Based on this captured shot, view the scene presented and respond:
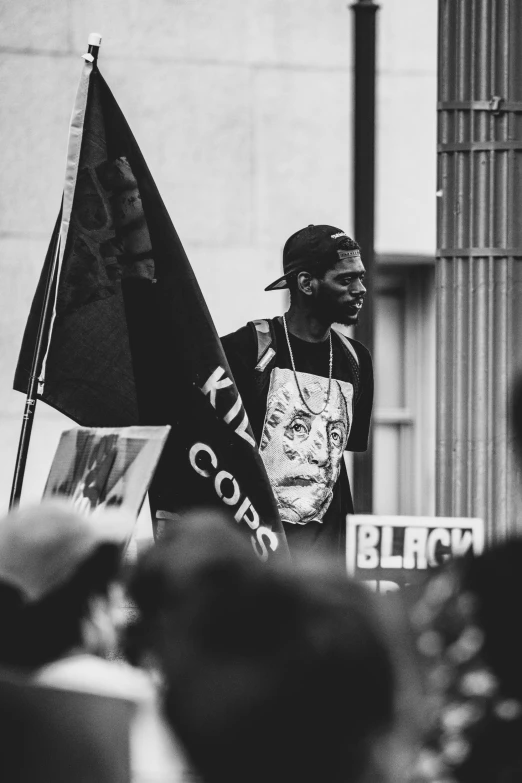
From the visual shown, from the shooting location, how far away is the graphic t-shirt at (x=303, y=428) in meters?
5.52

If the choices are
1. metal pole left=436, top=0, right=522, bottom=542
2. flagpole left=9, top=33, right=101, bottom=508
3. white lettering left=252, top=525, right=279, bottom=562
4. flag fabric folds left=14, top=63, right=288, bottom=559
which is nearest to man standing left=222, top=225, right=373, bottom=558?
white lettering left=252, top=525, right=279, bottom=562

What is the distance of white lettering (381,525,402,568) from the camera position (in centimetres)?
445

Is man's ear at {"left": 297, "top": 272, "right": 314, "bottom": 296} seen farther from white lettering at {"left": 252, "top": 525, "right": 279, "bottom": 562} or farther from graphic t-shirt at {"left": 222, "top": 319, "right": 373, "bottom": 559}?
white lettering at {"left": 252, "top": 525, "right": 279, "bottom": 562}

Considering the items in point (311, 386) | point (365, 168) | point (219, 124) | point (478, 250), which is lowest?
point (311, 386)

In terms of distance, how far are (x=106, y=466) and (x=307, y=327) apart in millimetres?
1753

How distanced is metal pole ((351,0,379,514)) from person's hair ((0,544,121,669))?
3802mm

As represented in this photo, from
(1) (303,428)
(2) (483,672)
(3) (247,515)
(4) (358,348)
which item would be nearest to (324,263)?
(4) (358,348)

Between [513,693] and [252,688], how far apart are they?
1.68ft

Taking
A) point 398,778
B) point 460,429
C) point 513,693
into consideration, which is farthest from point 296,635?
point 460,429

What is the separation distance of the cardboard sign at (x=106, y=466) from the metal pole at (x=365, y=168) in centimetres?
204

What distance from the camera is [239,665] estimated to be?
1.82 m

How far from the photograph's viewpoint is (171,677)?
73.7 inches

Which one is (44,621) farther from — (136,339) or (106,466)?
(136,339)

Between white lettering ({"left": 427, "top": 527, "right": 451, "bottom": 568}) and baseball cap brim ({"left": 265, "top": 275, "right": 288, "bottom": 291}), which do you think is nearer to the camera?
white lettering ({"left": 427, "top": 527, "right": 451, "bottom": 568})
